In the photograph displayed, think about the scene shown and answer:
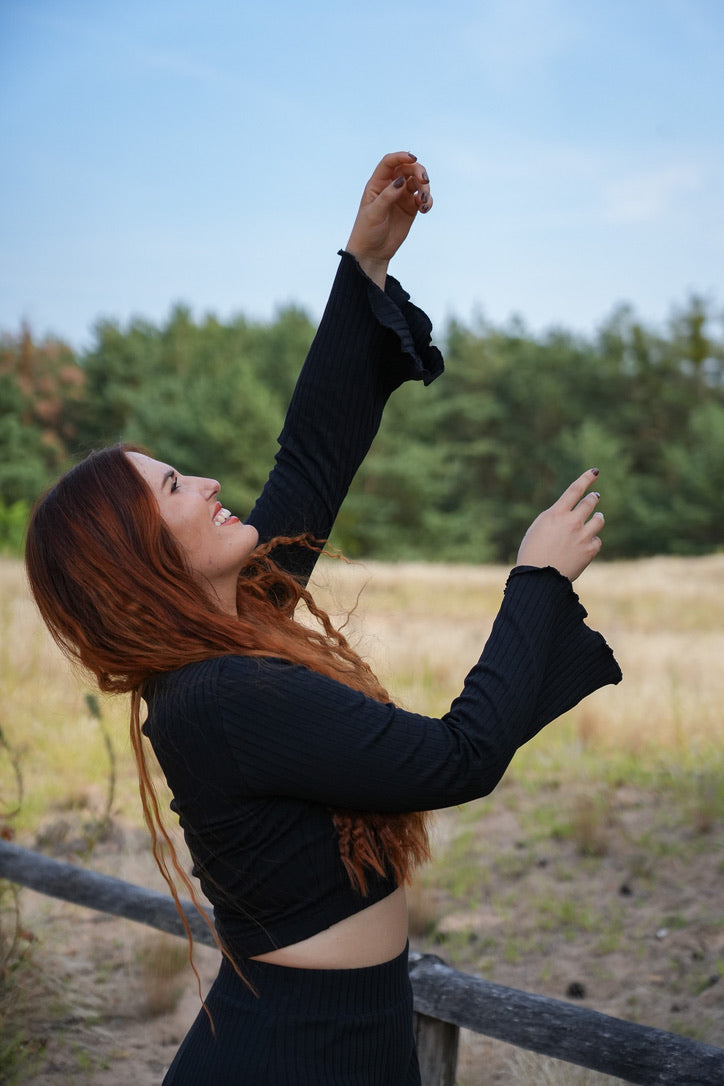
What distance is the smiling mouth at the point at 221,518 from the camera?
1570mm

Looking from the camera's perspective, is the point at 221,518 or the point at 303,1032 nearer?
the point at 303,1032

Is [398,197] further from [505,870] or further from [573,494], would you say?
[505,870]

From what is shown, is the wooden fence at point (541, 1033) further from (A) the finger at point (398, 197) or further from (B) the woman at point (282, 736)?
(A) the finger at point (398, 197)

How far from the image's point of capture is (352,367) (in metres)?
1.85

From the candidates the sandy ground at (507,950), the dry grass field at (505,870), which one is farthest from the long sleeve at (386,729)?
the sandy ground at (507,950)

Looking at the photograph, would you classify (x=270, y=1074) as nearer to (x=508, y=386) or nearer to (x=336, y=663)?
(x=336, y=663)

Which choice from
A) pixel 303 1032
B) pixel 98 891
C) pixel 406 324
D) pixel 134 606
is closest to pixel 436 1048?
pixel 303 1032

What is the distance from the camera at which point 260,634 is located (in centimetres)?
148

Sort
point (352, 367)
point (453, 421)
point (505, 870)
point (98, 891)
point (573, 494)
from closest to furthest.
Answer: point (573, 494)
point (352, 367)
point (98, 891)
point (505, 870)
point (453, 421)

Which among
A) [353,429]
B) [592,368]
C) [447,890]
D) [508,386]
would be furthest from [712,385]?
[353,429]

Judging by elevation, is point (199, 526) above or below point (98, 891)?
above

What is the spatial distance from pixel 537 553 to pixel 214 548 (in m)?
0.48

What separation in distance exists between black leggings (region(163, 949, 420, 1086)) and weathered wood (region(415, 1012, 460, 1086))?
100 cm

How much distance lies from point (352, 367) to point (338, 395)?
0.06 metres
